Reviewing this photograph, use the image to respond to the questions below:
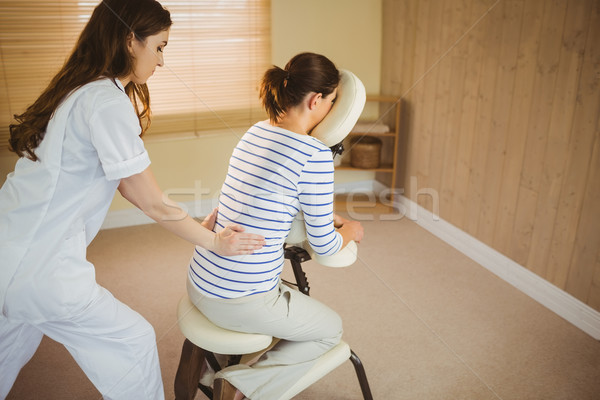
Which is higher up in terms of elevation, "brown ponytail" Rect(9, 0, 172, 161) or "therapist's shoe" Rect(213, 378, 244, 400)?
"brown ponytail" Rect(9, 0, 172, 161)

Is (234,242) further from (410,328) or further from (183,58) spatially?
(183,58)

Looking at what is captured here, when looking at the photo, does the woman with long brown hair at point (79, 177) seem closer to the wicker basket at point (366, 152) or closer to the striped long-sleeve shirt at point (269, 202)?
the striped long-sleeve shirt at point (269, 202)

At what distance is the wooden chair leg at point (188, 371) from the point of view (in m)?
1.49

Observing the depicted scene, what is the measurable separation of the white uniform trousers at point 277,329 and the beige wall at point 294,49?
194 centimetres

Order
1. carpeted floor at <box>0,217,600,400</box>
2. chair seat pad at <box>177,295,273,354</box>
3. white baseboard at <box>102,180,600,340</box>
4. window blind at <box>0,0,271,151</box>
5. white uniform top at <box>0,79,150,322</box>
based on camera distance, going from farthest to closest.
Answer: window blind at <box>0,0,271,151</box>, white baseboard at <box>102,180,600,340</box>, carpeted floor at <box>0,217,600,400</box>, chair seat pad at <box>177,295,273,354</box>, white uniform top at <box>0,79,150,322</box>

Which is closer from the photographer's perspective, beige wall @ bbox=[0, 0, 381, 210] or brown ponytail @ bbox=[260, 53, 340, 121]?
brown ponytail @ bbox=[260, 53, 340, 121]

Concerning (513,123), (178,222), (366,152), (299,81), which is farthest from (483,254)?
(178,222)

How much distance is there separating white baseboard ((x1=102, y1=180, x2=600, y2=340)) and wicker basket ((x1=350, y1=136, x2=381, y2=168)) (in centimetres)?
31

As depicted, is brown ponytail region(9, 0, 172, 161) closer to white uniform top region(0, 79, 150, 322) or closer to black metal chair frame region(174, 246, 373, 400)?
white uniform top region(0, 79, 150, 322)

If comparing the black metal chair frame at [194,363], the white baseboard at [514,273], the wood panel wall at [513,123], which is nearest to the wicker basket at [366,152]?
the wood panel wall at [513,123]

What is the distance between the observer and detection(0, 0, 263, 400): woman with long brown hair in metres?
1.10

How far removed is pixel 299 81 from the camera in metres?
1.31

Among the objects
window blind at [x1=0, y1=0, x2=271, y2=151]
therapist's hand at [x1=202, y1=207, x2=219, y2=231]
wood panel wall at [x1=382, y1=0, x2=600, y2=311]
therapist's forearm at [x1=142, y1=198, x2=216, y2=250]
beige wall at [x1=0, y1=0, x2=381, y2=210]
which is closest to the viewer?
therapist's forearm at [x1=142, y1=198, x2=216, y2=250]

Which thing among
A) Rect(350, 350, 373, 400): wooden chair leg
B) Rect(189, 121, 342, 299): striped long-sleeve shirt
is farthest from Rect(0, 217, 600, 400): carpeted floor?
Rect(189, 121, 342, 299): striped long-sleeve shirt
